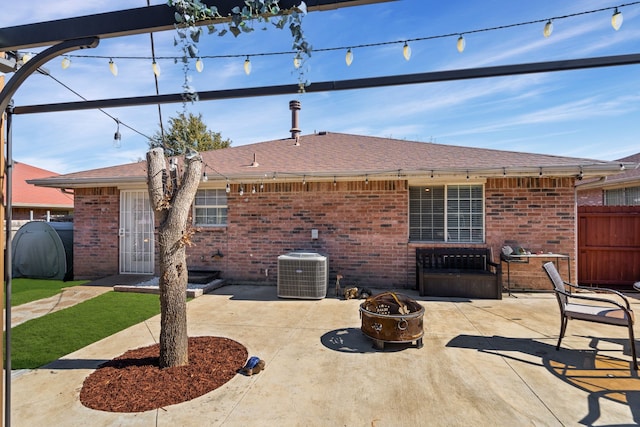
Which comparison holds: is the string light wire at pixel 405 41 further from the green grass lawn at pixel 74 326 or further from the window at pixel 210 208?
the window at pixel 210 208

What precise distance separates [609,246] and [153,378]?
9791 mm

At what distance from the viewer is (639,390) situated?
3312mm

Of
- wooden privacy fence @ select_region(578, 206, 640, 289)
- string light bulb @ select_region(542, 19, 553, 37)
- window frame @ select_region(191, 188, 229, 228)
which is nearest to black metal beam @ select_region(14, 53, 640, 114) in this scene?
string light bulb @ select_region(542, 19, 553, 37)

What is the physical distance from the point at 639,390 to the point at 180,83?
5.29m

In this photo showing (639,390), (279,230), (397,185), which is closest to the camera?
(639,390)

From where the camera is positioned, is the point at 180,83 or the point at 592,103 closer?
the point at 180,83

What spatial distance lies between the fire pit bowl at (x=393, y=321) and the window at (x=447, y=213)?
3674 millimetres

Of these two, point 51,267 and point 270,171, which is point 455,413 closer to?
point 270,171

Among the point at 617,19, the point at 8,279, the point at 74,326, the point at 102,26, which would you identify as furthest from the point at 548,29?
the point at 74,326

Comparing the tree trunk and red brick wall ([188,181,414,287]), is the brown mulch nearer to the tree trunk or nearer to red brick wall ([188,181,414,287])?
the tree trunk

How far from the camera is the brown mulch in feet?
10.3

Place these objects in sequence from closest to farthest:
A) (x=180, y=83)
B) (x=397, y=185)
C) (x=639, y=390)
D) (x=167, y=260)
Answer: (x=180, y=83) → (x=639, y=390) → (x=167, y=260) → (x=397, y=185)

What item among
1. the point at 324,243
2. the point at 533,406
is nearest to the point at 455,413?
the point at 533,406

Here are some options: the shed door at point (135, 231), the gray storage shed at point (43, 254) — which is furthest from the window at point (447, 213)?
the gray storage shed at point (43, 254)
